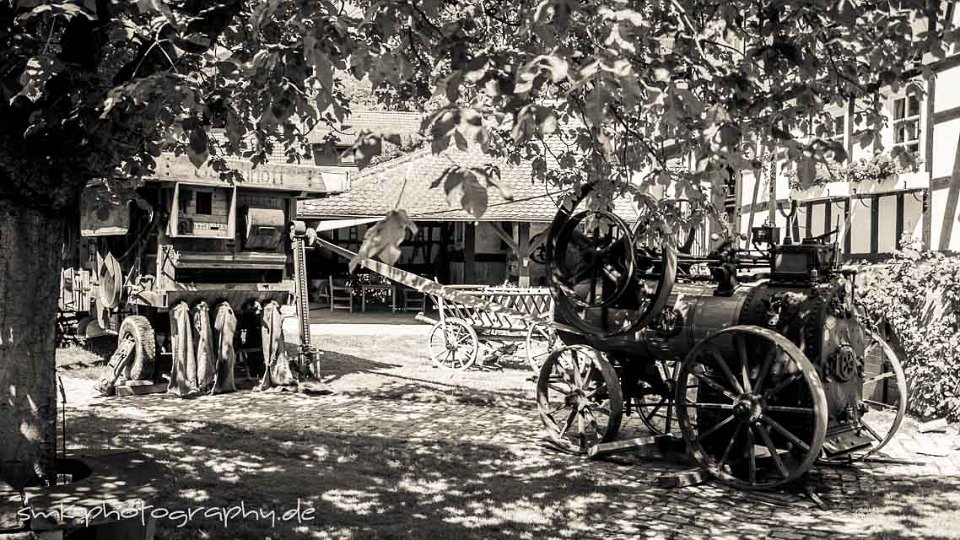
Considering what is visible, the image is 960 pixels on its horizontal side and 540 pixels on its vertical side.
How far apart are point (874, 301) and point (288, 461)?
20.2 feet

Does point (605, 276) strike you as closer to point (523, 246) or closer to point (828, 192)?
point (828, 192)

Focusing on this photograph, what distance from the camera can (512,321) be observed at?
12445 mm

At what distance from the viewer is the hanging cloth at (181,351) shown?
9.48 meters

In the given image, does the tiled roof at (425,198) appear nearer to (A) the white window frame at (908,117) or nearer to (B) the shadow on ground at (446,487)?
(A) the white window frame at (908,117)

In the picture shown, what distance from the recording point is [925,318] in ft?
27.6

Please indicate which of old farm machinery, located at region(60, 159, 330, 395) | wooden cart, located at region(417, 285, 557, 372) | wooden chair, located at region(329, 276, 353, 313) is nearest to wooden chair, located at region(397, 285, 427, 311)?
wooden chair, located at region(329, 276, 353, 313)

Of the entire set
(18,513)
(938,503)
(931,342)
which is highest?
(931,342)

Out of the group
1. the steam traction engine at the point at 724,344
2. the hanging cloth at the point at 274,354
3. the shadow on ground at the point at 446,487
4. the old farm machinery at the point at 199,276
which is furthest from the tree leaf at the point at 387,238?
the hanging cloth at the point at 274,354

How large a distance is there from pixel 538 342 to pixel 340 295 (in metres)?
12.5

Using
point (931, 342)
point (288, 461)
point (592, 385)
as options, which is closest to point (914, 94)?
point (592, 385)

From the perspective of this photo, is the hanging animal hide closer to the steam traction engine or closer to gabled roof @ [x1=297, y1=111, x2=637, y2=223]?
the steam traction engine

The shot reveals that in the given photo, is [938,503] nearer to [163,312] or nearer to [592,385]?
[592,385]

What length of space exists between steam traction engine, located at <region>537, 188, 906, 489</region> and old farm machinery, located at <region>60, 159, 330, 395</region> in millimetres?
4148

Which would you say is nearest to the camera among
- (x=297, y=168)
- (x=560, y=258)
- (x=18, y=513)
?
(x=18, y=513)
